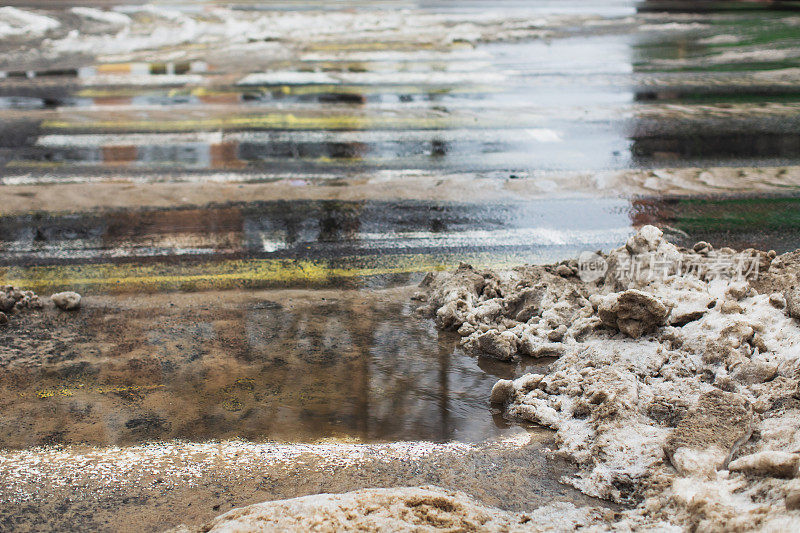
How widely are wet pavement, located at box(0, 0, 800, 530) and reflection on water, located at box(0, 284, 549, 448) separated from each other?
0.07 ft

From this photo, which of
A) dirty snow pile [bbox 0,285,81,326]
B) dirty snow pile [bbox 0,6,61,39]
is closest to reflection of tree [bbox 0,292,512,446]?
dirty snow pile [bbox 0,285,81,326]

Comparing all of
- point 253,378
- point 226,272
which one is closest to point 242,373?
point 253,378

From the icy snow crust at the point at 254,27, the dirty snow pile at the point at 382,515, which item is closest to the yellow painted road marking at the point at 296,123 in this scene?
the icy snow crust at the point at 254,27

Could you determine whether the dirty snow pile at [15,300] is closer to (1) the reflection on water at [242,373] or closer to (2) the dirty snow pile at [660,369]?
(1) the reflection on water at [242,373]

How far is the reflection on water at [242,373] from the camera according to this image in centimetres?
441

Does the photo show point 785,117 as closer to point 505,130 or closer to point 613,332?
point 505,130

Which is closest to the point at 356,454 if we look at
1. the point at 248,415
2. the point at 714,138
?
the point at 248,415

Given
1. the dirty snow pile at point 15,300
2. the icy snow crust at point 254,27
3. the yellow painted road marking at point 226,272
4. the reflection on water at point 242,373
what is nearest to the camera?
the reflection on water at point 242,373

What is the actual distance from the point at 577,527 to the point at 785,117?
9.05 meters

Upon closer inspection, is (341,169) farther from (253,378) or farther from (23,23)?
(23,23)

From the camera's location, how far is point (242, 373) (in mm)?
4977

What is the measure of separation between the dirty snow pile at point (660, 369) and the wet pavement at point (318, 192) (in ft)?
0.99

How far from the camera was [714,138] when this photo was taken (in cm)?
962

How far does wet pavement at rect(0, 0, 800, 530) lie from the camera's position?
474cm
